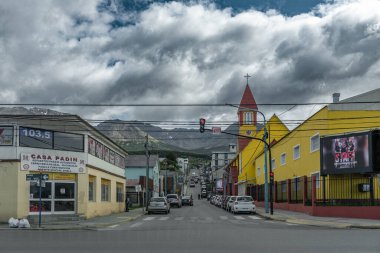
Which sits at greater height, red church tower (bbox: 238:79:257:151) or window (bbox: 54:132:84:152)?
red church tower (bbox: 238:79:257:151)

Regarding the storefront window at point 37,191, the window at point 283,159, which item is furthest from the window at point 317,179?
the storefront window at point 37,191

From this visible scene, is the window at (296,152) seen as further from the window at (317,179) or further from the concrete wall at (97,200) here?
the concrete wall at (97,200)

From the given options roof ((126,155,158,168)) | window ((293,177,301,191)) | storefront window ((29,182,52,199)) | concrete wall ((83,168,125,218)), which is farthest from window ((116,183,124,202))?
roof ((126,155,158,168))

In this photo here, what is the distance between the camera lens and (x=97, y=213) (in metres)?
36.5

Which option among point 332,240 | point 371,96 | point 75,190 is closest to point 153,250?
point 332,240

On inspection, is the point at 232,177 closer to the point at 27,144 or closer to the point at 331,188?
the point at 331,188

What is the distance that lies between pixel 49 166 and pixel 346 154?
1875 centimetres

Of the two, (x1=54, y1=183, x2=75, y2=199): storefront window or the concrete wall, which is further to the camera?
the concrete wall

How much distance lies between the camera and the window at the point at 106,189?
132ft

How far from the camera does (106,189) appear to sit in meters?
41.5

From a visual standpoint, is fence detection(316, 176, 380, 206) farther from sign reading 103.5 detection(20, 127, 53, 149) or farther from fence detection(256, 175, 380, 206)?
sign reading 103.5 detection(20, 127, 53, 149)

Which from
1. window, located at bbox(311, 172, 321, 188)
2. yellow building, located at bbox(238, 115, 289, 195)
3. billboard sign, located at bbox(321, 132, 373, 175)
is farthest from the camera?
yellow building, located at bbox(238, 115, 289, 195)

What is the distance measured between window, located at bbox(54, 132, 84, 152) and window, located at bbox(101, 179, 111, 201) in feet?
24.0

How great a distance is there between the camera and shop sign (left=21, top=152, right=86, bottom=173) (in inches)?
1168
